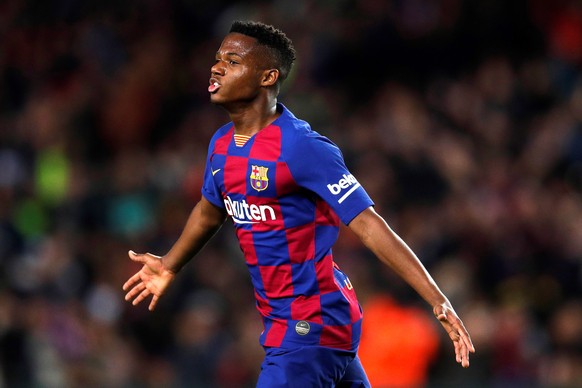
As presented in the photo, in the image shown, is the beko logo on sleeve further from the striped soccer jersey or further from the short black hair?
the short black hair

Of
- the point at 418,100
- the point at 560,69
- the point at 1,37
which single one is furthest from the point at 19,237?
the point at 560,69

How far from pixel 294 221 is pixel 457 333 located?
819 millimetres

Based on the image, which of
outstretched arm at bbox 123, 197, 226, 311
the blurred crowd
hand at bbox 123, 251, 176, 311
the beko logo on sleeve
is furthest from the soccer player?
the blurred crowd

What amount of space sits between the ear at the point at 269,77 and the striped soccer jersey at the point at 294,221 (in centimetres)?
15

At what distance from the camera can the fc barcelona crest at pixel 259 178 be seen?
4.83m

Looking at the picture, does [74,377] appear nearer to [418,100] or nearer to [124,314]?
[124,314]

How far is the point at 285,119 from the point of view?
496cm

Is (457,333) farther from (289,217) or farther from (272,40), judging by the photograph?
(272,40)

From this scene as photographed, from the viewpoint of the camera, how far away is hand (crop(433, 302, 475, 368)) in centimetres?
452

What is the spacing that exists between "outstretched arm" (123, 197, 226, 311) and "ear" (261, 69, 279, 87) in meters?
0.66

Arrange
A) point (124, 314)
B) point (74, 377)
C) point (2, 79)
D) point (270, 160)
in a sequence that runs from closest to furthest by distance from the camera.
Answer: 1. point (270, 160)
2. point (74, 377)
3. point (124, 314)
4. point (2, 79)

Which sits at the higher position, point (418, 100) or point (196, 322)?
point (418, 100)

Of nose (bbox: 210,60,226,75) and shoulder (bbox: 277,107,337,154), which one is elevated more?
nose (bbox: 210,60,226,75)

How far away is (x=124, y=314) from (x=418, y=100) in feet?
10.6
